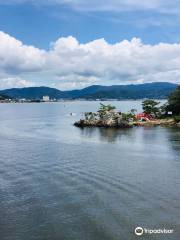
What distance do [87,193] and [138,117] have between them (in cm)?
9947

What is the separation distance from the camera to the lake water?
3106 centimetres

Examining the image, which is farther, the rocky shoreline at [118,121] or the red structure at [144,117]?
the red structure at [144,117]

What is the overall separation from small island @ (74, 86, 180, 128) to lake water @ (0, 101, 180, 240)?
52.6 m

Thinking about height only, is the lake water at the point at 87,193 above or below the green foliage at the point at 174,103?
below

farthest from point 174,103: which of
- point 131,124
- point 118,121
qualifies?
point 118,121

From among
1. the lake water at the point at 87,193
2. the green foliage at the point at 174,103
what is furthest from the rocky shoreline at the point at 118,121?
the lake water at the point at 87,193

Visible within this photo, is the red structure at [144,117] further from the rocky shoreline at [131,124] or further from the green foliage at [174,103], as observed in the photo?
the green foliage at [174,103]

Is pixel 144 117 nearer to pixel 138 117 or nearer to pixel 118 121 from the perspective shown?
pixel 138 117

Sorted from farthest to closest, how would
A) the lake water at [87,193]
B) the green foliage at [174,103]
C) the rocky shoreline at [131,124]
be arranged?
the green foliage at [174,103]
the rocky shoreline at [131,124]
the lake water at [87,193]

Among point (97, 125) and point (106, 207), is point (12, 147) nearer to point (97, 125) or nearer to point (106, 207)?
point (106, 207)

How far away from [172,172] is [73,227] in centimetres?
2261

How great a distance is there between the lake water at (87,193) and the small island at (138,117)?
173 ft

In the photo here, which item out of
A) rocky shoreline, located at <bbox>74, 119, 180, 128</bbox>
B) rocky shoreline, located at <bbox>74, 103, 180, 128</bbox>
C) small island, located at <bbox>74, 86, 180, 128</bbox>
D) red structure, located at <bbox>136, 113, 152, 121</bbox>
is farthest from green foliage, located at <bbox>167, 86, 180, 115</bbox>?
red structure, located at <bbox>136, 113, 152, 121</bbox>

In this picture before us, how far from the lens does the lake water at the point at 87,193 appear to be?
31062 mm
